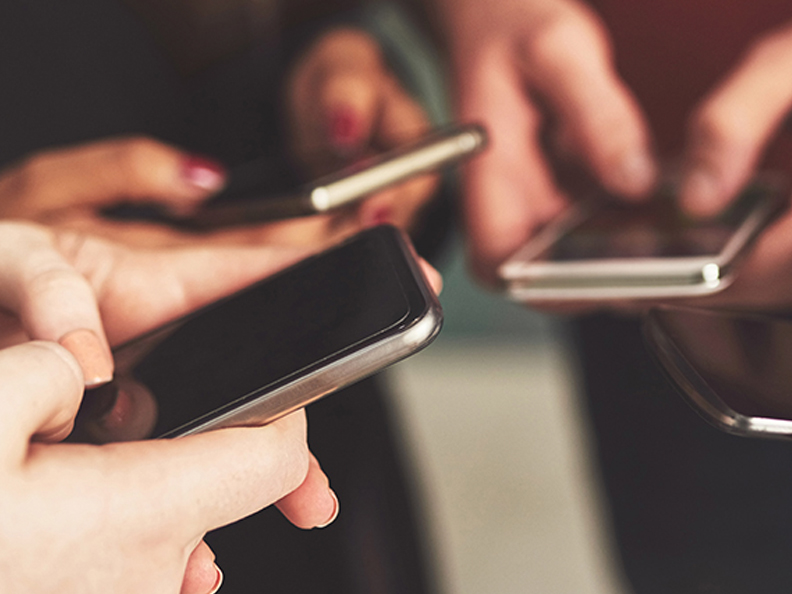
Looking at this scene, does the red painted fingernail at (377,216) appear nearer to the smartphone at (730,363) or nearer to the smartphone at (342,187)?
the smartphone at (342,187)

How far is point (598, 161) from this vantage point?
609mm

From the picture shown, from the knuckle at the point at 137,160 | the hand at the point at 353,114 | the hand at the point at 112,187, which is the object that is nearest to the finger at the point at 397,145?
the hand at the point at 353,114

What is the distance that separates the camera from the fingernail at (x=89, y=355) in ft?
0.96

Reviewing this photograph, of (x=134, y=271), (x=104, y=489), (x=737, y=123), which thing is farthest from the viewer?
(x=737, y=123)

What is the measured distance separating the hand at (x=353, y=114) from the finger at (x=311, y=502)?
0.28 metres

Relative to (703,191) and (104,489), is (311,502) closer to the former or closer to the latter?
(104,489)

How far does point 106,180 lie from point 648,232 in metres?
0.48

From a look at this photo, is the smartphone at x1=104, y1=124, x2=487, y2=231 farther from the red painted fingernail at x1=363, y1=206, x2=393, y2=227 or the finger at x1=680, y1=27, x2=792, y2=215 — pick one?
the finger at x1=680, y1=27, x2=792, y2=215

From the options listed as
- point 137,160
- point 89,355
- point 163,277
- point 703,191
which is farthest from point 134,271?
point 703,191

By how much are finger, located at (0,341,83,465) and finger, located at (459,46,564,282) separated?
41 centimetres

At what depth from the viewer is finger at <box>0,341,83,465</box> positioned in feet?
0.74

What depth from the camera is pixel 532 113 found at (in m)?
0.67

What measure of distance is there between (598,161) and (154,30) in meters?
0.58

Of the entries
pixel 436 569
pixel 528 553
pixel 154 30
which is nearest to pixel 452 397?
pixel 528 553
